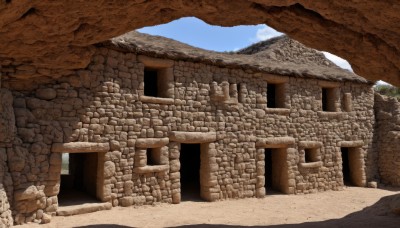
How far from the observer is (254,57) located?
13141 millimetres

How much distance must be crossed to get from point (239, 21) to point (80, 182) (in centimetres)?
766

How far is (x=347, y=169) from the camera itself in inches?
624

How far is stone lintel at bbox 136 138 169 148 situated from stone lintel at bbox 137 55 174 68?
2.05 metres

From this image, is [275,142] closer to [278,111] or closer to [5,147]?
[278,111]

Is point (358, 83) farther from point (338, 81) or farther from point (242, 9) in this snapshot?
point (242, 9)

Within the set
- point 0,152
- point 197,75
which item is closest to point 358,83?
point 197,75

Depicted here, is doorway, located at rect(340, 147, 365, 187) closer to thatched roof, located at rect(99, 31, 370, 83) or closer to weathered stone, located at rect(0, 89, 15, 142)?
thatched roof, located at rect(99, 31, 370, 83)

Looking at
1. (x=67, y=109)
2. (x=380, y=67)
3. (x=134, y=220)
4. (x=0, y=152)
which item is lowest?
(x=134, y=220)

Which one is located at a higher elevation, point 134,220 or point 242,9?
point 242,9

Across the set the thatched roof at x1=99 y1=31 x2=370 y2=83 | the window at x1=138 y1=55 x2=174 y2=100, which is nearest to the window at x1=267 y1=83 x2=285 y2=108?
the thatched roof at x1=99 y1=31 x2=370 y2=83

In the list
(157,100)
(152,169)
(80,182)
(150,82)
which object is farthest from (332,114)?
(80,182)

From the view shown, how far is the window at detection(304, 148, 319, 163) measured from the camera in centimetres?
1284

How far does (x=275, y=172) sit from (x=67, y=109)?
7.63m

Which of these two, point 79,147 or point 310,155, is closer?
point 79,147
